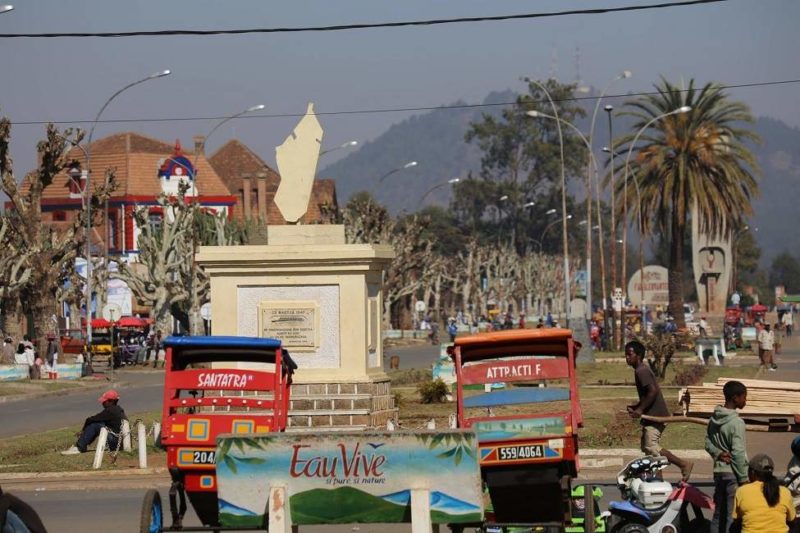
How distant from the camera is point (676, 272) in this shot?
198 feet

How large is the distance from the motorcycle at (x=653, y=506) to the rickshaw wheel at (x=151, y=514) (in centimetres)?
364

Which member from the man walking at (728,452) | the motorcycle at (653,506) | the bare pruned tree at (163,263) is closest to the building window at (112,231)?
the bare pruned tree at (163,263)

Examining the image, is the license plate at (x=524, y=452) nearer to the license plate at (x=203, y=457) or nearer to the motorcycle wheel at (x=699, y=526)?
the motorcycle wheel at (x=699, y=526)

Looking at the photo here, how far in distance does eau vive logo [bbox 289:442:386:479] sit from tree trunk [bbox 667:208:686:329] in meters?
49.5

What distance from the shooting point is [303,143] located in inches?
833

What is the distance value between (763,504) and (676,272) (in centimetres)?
5076

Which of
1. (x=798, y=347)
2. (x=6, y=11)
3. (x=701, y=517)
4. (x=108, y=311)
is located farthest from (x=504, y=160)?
(x=701, y=517)

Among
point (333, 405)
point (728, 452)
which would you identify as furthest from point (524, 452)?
point (333, 405)

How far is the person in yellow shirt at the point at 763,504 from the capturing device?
1027 cm

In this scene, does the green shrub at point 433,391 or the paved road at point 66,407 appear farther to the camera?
the paved road at point 66,407

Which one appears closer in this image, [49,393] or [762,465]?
[762,465]

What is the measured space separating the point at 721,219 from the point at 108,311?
25436 millimetres

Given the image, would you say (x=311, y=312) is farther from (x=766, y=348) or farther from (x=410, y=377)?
(x=766, y=348)

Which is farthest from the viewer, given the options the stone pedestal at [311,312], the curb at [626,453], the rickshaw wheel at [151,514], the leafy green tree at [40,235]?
the leafy green tree at [40,235]
